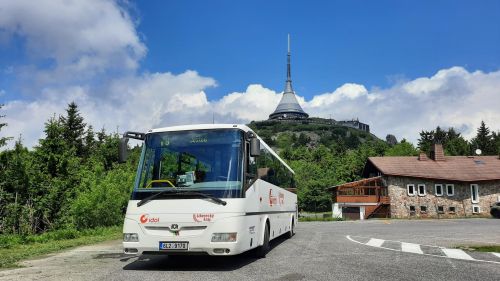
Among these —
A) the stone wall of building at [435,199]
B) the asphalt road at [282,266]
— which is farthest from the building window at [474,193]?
the asphalt road at [282,266]

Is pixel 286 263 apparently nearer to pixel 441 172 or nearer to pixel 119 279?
pixel 119 279

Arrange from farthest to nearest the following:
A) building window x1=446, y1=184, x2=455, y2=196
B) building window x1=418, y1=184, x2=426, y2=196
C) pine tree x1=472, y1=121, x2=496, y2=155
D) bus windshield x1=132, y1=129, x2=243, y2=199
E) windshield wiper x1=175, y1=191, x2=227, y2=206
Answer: pine tree x1=472, y1=121, x2=496, y2=155 → building window x1=418, y1=184, x2=426, y2=196 → building window x1=446, y1=184, x2=455, y2=196 → bus windshield x1=132, y1=129, x2=243, y2=199 → windshield wiper x1=175, y1=191, x2=227, y2=206

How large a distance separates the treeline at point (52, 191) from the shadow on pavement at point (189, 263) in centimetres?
1506

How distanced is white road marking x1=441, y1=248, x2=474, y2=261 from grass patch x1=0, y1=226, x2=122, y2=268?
9.91m

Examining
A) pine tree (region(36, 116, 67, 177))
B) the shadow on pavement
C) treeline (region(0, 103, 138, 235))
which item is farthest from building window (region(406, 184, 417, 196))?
the shadow on pavement

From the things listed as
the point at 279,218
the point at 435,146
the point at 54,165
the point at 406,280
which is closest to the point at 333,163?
the point at 435,146

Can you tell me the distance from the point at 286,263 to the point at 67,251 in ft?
23.1

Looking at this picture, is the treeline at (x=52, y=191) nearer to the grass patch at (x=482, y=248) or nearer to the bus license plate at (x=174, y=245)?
the bus license plate at (x=174, y=245)

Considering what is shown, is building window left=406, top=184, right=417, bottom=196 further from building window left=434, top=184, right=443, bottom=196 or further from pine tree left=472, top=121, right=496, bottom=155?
pine tree left=472, top=121, right=496, bottom=155

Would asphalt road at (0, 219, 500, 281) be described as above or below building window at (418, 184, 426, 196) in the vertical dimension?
below

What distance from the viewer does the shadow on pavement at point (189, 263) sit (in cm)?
902

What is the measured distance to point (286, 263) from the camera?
939cm

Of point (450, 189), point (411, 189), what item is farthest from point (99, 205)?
point (450, 189)

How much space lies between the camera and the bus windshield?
8889mm
